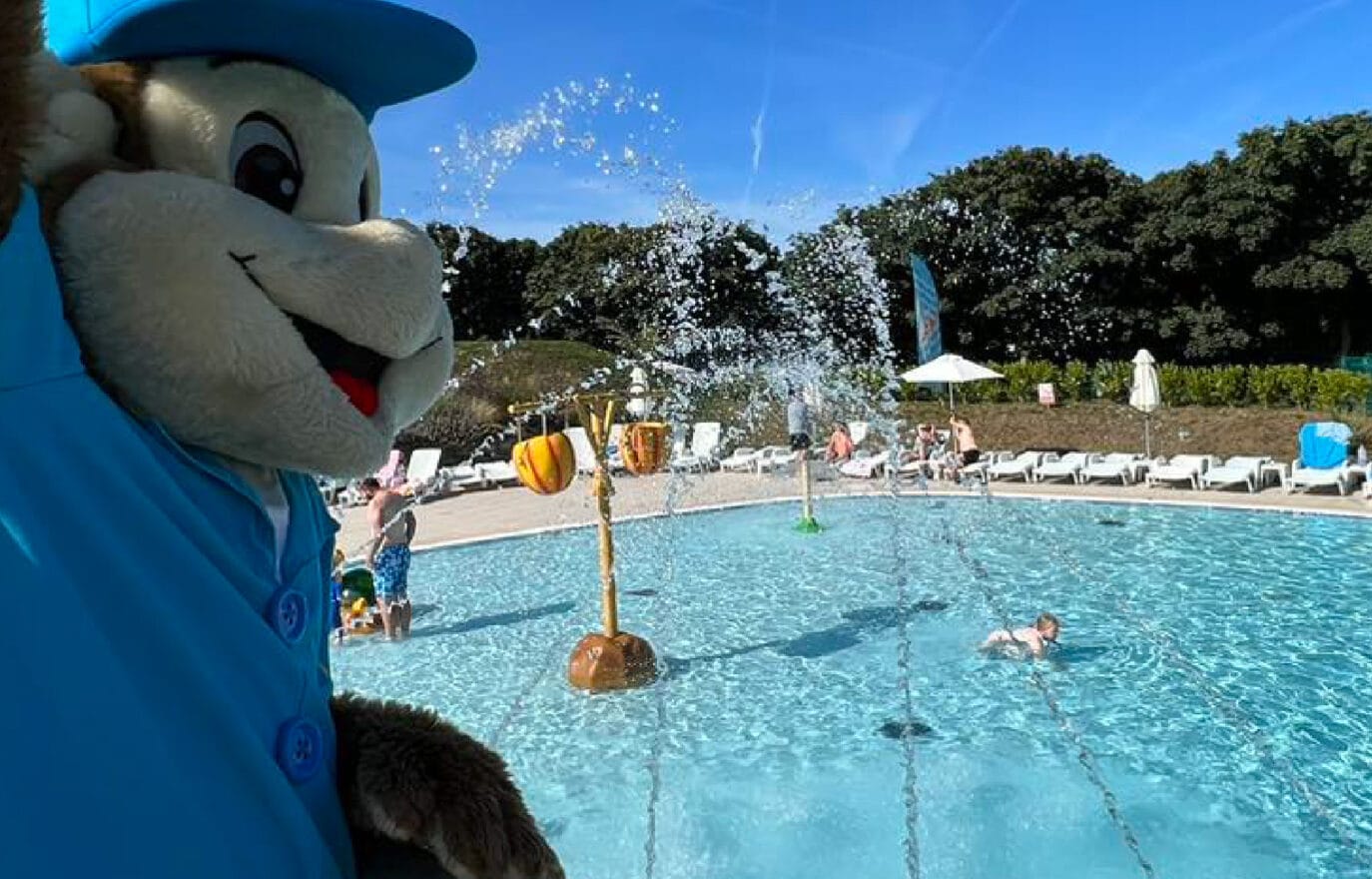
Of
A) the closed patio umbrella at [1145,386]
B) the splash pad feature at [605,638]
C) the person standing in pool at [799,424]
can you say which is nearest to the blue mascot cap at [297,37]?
the splash pad feature at [605,638]

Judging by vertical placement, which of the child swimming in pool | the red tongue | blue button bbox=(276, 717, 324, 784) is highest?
the red tongue

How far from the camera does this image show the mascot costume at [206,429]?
3.72 ft

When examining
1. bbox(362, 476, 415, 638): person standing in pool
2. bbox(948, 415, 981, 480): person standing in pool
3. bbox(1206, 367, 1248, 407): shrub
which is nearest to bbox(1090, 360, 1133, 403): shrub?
bbox(1206, 367, 1248, 407): shrub

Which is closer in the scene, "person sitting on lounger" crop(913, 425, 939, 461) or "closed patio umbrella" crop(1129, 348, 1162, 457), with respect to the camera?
"person sitting on lounger" crop(913, 425, 939, 461)

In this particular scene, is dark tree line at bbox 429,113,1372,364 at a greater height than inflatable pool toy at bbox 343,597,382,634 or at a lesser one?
greater

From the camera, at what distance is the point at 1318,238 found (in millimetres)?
34312

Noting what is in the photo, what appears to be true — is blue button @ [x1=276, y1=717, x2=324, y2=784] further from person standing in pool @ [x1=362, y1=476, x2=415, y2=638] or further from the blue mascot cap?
person standing in pool @ [x1=362, y1=476, x2=415, y2=638]

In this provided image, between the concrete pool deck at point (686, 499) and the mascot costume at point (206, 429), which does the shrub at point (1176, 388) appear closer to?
the concrete pool deck at point (686, 499)

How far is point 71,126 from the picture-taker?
1.43m

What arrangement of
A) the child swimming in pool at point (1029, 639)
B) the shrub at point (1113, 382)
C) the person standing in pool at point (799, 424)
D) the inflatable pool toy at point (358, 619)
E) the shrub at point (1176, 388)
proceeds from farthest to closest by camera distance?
the shrub at point (1113, 382), the shrub at point (1176, 388), the person standing in pool at point (799, 424), the inflatable pool toy at point (358, 619), the child swimming in pool at point (1029, 639)

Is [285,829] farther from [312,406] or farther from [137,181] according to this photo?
[137,181]

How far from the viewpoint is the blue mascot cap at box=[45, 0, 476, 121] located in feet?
4.88

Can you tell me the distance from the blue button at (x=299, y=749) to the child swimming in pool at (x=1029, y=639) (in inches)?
296

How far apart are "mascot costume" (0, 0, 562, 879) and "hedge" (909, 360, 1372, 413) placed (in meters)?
24.5
